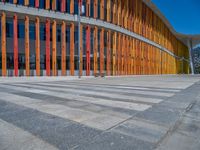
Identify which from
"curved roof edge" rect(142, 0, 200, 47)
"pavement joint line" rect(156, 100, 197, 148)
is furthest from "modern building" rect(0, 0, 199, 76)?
"pavement joint line" rect(156, 100, 197, 148)

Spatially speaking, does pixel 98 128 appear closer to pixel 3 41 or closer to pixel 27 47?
pixel 3 41

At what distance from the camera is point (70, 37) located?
3372cm

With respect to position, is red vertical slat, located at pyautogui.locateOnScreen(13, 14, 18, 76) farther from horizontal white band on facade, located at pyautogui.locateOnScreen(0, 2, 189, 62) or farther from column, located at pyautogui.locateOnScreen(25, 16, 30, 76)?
column, located at pyautogui.locateOnScreen(25, 16, 30, 76)

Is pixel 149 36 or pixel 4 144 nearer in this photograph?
pixel 4 144

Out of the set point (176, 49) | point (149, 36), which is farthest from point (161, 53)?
point (176, 49)

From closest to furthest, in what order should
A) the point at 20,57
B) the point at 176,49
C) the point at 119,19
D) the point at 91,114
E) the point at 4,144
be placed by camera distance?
the point at 4,144
the point at 91,114
the point at 20,57
the point at 119,19
the point at 176,49

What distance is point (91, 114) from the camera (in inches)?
216

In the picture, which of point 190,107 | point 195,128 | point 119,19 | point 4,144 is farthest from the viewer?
point 119,19

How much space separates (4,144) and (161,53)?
66.6 metres

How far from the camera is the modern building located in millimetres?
29359

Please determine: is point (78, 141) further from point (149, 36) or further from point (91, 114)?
point (149, 36)

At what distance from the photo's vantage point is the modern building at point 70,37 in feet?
96.3

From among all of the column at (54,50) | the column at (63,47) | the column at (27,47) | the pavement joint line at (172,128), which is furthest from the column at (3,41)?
the pavement joint line at (172,128)

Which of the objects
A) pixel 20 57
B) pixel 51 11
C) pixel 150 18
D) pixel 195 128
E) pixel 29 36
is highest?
pixel 150 18
